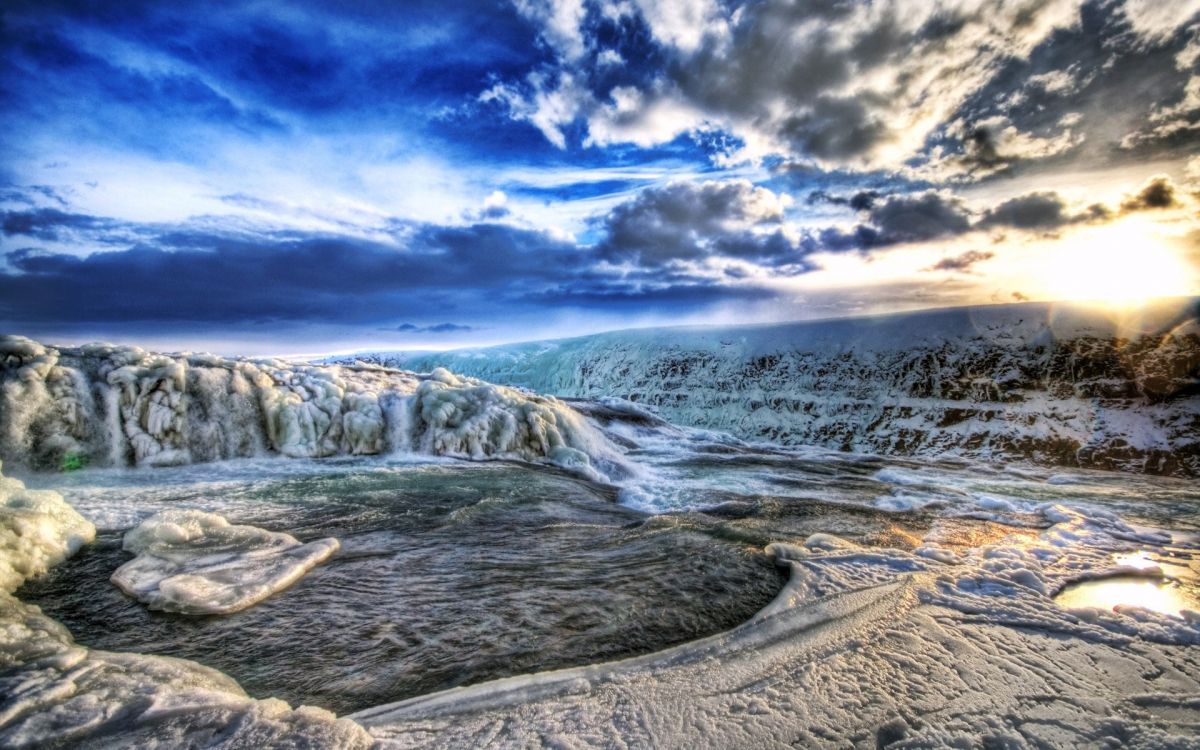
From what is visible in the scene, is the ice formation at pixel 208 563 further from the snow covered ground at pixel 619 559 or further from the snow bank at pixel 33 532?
the snow bank at pixel 33 532

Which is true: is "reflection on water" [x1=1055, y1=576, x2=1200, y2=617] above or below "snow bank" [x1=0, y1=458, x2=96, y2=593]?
below

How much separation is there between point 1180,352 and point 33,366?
40648mm

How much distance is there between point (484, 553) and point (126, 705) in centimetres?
322

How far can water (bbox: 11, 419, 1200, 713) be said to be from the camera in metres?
3.28

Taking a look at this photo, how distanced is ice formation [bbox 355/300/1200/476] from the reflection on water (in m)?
22.1

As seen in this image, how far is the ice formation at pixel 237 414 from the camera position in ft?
28.1

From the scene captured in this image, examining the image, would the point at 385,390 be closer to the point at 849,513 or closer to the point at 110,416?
the point at 110,416

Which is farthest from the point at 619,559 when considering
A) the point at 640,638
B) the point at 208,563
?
the point at 208,563

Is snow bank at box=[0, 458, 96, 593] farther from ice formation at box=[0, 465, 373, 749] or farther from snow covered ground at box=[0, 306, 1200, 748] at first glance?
ice formation at box=[0, 465, 373, 749]

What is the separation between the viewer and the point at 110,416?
9234 mm

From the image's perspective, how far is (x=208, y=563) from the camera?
4621 millimetres

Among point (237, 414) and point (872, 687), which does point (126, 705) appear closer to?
point (872, 687)

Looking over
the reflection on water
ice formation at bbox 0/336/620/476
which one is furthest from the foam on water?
ice formation at bbox 0/336/620/476

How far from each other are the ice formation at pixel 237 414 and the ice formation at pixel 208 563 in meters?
5.50
